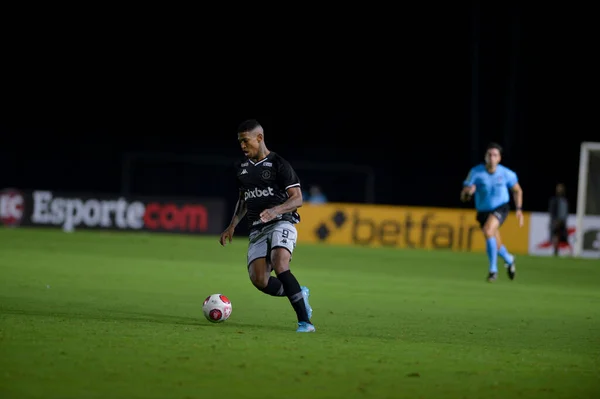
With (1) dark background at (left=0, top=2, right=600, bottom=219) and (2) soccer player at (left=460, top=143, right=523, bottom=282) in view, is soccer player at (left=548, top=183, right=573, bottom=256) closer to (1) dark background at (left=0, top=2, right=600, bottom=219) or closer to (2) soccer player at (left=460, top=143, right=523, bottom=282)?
(1) dark background at (left=0, top=2, right=600, bottom=219)

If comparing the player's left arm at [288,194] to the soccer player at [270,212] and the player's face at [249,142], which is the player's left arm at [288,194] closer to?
the soccer player at [270,212]

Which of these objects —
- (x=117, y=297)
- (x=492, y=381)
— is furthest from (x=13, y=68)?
(x=492, y=381)

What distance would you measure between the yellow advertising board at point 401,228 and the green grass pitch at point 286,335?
11.7 metres

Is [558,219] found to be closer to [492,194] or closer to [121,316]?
[492,194]

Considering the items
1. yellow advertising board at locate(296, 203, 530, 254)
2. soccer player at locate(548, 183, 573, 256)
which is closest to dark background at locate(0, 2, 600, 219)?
yellow advertising board at locate(296, 203, 530, 254)

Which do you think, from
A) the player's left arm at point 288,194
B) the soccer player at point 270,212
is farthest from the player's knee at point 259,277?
the player's left arm at point 288,194

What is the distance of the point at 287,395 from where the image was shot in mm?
6953

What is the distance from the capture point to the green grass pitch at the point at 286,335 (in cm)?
735

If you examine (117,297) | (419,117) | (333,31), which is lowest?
(117,297)

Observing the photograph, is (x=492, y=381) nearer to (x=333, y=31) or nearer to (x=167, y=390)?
(x=167, y=390)

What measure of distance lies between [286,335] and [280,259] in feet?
2.94

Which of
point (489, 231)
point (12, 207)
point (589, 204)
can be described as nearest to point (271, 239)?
point (489, 231)

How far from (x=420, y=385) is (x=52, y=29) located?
41170mm

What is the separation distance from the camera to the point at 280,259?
35.2 ft
